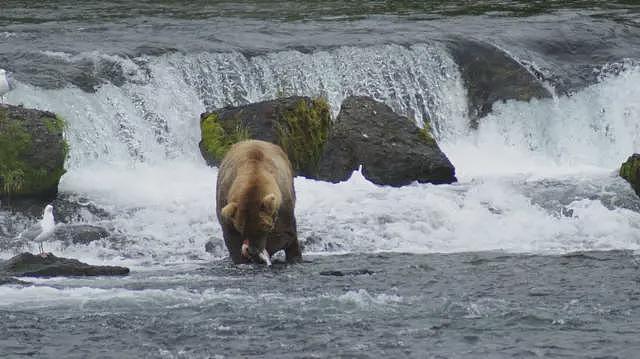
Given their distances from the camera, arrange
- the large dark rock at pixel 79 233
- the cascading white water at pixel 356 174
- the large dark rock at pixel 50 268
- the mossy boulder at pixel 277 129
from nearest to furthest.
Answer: the large dark rock at pixel 50 268 → the large dark rock at pixel 79 233 → the cascading white water at pixel 356 174 → the mossy boulder at pixel 277 129

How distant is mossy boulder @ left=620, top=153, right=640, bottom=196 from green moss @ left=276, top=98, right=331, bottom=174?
15.3 feet

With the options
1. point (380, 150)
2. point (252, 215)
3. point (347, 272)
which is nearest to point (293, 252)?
point (347, 272)

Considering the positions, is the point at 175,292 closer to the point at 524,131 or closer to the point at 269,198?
the point at 269,198

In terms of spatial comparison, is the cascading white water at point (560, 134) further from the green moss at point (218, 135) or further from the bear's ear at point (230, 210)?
the bear's ear at point (230, 210)

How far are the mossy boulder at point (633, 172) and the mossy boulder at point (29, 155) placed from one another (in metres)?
8.28

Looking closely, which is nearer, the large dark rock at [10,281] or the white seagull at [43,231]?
the large dark rock at [10,281]

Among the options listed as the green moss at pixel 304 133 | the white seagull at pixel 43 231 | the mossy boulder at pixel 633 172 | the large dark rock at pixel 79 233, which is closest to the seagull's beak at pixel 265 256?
the white seagull at pixel 43 231

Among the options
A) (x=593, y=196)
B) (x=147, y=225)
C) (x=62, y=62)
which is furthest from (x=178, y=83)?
(x=593, y=196)

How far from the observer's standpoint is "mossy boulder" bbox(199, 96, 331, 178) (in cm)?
2252

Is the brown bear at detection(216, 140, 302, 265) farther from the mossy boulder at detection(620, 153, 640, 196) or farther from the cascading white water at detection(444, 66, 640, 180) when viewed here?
the cascading white water at detection(444, 66, 640, 180)

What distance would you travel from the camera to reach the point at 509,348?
12.4 metres

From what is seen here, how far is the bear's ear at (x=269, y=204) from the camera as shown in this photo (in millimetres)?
14938

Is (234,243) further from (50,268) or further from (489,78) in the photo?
(489,78)

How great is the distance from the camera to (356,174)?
21594 millimetres
